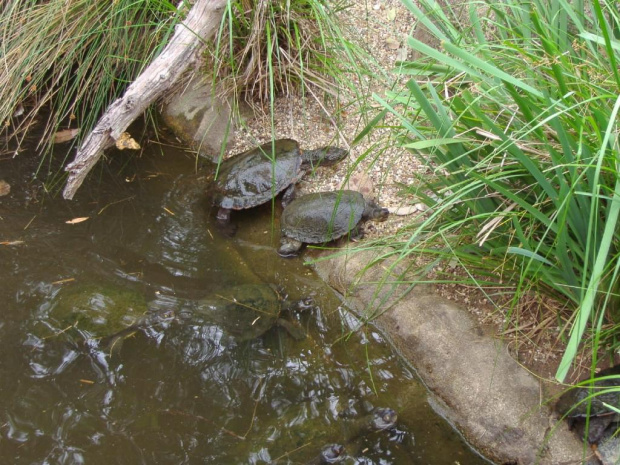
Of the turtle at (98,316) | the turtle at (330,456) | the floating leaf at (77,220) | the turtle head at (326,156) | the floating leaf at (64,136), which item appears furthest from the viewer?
the floating leaf at (64,136)

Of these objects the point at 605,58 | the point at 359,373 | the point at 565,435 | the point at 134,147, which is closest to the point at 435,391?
the point at 359,373

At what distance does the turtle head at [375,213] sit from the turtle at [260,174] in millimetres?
417

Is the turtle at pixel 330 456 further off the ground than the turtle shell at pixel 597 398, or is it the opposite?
the turtle shell at pixel 597 398

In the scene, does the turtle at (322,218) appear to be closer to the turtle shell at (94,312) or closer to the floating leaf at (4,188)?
the turtle shell at (94,312)

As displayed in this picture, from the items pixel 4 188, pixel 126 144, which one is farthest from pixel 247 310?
pixel 4 188

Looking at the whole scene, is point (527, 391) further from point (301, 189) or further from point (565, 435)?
point (301, 189)

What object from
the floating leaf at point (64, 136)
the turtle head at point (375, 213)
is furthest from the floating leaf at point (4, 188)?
the turtle head at point (375, 213)

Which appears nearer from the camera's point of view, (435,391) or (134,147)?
(435,391)

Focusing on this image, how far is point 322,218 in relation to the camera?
3564mm

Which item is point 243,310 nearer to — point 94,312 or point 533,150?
point 94,312

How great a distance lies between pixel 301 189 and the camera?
410cm

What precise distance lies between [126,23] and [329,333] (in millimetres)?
2467

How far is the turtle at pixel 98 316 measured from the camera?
9.92 ft

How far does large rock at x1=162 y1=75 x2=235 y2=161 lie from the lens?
14.3 ft
